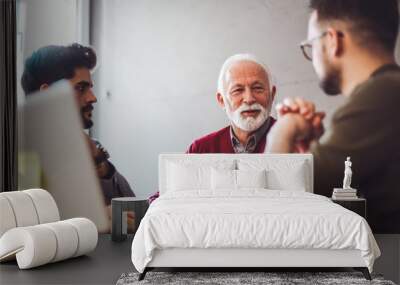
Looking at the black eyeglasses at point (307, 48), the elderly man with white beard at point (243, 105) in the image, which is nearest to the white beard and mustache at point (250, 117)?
the elderly man with white beard at point (243, 105)

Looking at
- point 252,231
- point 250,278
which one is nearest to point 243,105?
point 252,231

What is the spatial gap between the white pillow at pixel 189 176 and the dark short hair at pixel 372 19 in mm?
2085

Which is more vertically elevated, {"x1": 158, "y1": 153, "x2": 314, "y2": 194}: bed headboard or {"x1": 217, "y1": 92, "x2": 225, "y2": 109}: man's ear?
{"x1": 217, "y1": 92, "x2": 225, "y2": 109}: man's ear

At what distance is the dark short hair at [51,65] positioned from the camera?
7.36 m

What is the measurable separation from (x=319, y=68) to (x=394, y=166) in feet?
4.58

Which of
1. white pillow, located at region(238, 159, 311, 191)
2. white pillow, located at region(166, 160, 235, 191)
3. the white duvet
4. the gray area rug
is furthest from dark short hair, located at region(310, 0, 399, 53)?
the gray area rug

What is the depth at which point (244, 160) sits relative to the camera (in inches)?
278

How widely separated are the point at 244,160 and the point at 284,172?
0.54 m

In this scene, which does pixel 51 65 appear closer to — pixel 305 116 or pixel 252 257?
pixel 305 116

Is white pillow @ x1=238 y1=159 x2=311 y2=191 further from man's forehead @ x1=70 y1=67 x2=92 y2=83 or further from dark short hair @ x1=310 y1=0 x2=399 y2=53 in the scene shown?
man's forehead @ x1=70 y1=67 x2=92 y2=83

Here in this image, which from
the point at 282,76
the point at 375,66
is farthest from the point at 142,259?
the point at 375,66

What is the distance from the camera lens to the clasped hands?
721cm

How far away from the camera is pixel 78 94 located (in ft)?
24.1

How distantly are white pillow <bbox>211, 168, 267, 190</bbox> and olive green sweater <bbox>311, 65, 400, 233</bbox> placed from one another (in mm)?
984
